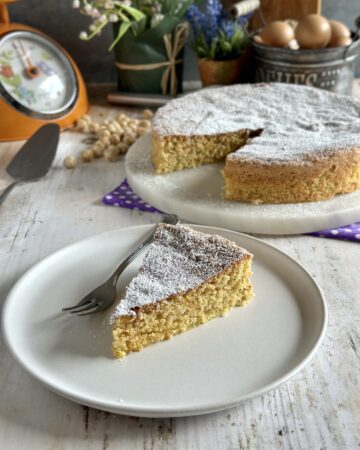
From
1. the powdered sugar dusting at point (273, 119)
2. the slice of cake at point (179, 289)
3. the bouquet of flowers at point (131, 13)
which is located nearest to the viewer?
the slice of cake at point (179, 289)

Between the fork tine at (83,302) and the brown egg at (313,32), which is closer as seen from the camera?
the fork tine at (83,302)

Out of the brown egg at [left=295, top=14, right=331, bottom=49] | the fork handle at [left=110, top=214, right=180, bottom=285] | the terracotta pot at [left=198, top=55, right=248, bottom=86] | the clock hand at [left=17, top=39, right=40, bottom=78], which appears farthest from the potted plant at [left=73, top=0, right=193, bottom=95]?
the fork handle at [left=110, top=214, right=180, bottom=285]

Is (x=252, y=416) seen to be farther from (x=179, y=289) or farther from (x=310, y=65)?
(x=310, y=65)

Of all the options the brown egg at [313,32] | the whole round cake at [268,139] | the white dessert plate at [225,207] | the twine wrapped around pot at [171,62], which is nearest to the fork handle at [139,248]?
the white dessert plate at [225,207]

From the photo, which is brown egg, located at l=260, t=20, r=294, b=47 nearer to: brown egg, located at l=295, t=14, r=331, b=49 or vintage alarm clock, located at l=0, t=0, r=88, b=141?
brown egg, located at l=295, t=14, r=331, b=49

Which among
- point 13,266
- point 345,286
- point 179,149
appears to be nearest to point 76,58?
point 179,149

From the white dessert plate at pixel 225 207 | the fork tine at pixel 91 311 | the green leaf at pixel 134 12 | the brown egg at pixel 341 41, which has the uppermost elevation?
the green leaf at pixel 134 12

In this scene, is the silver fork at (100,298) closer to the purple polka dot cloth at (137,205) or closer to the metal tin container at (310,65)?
the purple polka dot cloth at (137,205)

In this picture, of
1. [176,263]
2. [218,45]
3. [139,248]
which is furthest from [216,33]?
[176,263]
